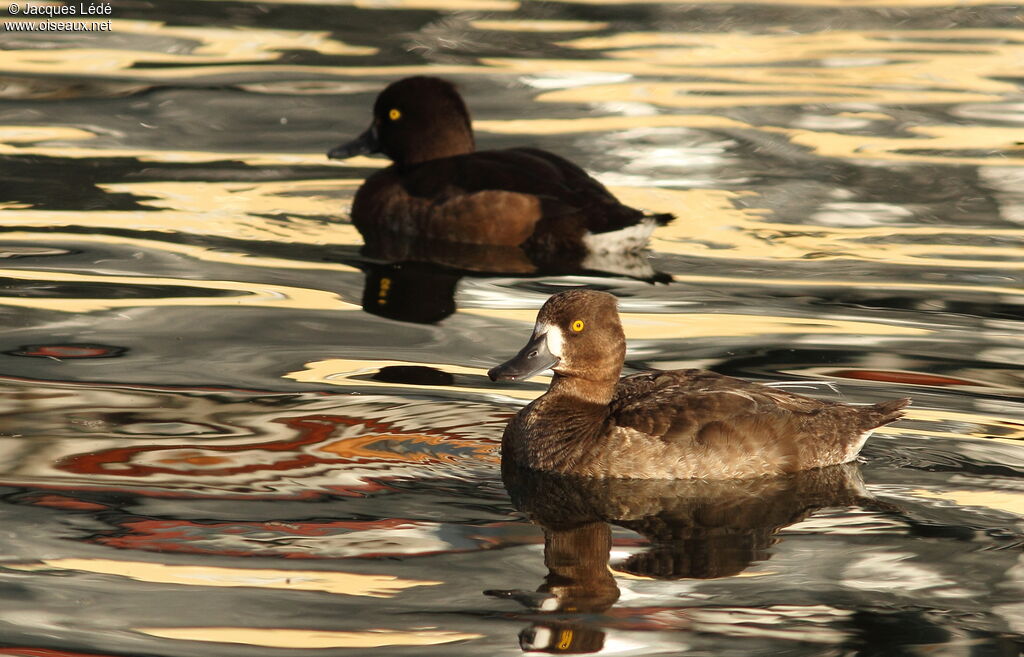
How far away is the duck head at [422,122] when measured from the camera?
12.3 m

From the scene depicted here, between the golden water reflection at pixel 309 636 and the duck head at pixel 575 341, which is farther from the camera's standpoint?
the duck head at pixel 575 341

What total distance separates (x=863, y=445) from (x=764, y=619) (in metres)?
1.98

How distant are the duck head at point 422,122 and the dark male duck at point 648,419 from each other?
17.2 feet

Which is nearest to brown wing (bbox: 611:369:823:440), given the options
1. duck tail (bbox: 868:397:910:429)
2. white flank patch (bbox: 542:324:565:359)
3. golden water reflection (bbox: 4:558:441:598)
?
duck tail (bbox: 868:397:910:429)

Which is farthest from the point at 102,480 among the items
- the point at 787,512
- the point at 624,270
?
the point at 624,270

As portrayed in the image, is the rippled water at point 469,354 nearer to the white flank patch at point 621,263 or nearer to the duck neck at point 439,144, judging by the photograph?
the white flank patch at point 621,263

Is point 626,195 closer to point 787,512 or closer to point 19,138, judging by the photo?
point 19,138

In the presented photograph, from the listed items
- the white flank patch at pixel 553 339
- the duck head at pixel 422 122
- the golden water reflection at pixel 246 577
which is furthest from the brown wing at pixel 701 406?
the duck head at pixel 422 122

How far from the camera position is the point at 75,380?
27.0 feet

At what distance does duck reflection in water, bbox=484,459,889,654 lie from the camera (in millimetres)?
5730

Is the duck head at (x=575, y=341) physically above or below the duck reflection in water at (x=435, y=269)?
above

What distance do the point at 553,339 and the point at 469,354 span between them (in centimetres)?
161

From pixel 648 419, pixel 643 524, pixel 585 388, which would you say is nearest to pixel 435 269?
pixel 585 388

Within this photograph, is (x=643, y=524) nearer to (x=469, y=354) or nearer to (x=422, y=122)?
(x=469, y=354)
